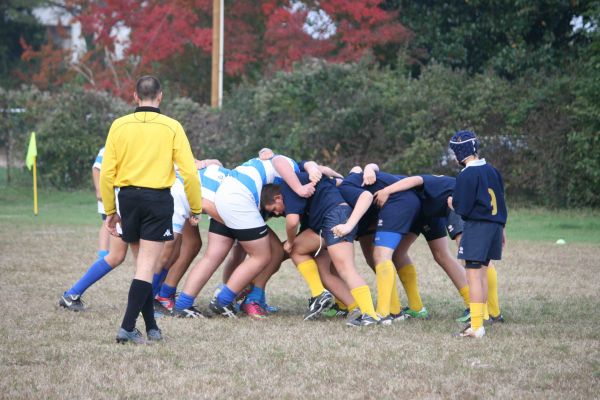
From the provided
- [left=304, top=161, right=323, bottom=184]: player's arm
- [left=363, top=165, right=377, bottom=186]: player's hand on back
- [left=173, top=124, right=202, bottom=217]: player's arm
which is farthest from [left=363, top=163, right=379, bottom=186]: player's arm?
[left=173, top=124, right=202, bottom=217]: player's arm

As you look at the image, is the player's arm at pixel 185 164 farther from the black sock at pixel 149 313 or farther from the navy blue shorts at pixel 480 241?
the navy blue shorts at pixel 480 241

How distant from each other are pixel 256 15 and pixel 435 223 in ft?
65.1

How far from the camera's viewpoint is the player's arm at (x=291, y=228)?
27.0 ft

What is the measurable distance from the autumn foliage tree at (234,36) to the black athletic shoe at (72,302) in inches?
628

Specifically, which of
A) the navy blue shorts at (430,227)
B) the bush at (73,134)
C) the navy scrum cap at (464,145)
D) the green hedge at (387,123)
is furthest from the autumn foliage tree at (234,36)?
the navy scrum cap at (464,145)

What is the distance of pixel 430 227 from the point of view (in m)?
8.65

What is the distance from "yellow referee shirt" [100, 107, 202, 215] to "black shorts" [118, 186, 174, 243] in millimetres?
59

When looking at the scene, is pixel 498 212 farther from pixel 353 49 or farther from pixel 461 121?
pixel 353 49

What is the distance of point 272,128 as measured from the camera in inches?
870

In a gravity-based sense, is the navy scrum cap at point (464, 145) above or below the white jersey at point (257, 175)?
above

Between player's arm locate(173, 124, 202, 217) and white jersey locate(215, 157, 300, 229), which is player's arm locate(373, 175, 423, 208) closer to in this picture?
white jersey locate(215, 157, 300, 229)

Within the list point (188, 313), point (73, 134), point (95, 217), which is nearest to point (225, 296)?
point (188, 313)

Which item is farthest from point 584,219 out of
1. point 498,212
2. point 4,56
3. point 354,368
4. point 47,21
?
point 47,21

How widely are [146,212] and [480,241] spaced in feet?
8.39
